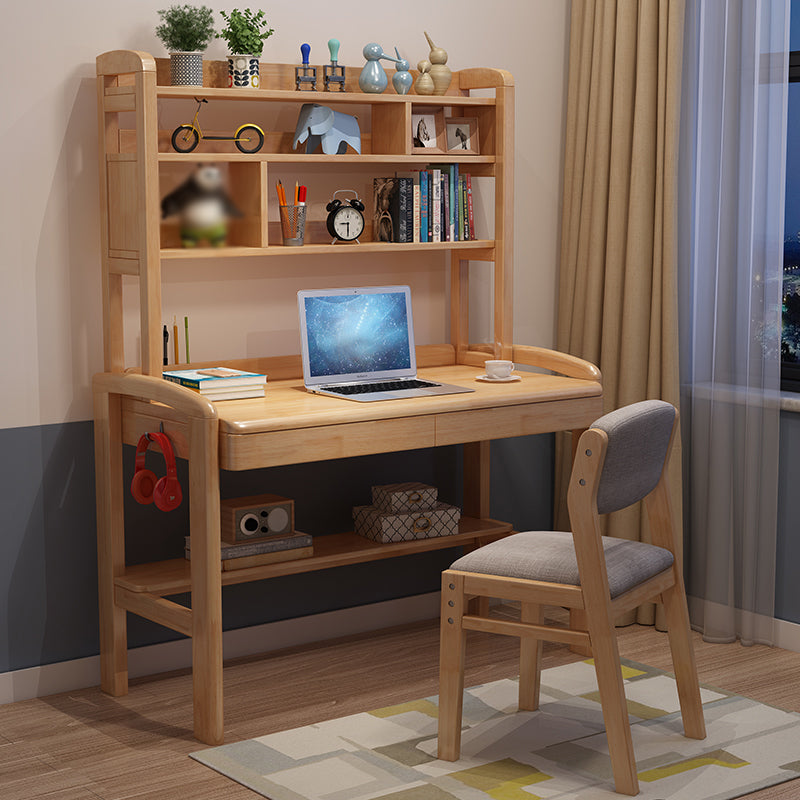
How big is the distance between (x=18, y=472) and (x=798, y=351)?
7.38 ft

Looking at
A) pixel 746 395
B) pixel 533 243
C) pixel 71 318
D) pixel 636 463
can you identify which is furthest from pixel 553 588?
pixel 533 243

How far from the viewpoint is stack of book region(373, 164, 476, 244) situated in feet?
11.5

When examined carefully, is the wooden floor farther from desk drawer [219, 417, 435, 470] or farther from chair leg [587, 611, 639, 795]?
desk drawer [219, 417, 435, 470]

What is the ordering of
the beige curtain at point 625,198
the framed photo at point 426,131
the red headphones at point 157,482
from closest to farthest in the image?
the red headphones at point 157,482 → the framed photo at point 426,131 → the beige curtain at point 625,198

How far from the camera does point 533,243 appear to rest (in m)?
4.07

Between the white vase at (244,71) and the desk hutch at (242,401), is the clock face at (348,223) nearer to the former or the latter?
the desk hutch at (242,401)

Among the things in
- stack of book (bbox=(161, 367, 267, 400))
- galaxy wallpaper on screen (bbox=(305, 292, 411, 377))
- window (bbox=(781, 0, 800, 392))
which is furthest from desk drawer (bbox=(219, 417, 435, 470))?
window (bbox=(781, 0, 800, 392))

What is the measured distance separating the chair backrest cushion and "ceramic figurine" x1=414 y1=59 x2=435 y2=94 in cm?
131

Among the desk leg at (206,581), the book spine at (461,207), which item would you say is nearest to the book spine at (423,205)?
the book spine at (461,207)

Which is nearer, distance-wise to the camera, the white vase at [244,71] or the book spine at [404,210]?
the white vase at [244,71]

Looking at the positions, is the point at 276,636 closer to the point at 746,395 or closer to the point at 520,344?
the point at 520,344

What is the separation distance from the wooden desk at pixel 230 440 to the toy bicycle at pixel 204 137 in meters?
0.61

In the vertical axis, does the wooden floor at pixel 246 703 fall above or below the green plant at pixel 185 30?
below

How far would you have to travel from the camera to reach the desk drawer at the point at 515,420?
319 cm
